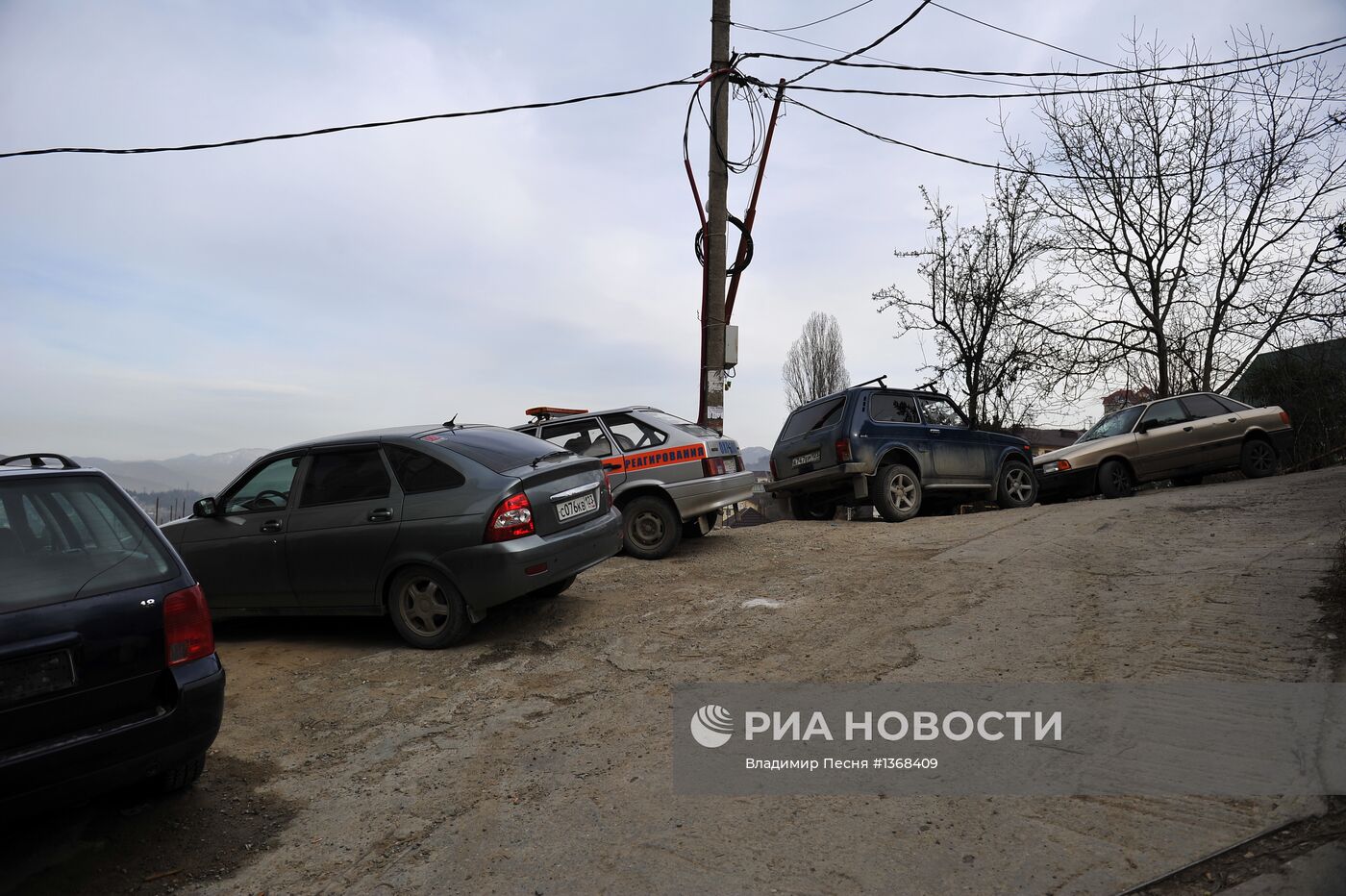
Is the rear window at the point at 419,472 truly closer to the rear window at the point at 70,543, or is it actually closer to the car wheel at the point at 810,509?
the rear window at the point at 70,543

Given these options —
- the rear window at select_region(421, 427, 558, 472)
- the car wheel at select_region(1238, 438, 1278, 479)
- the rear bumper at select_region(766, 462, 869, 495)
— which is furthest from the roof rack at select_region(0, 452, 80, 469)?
the car wheel at select_region(1238, 438, 1278, 479)

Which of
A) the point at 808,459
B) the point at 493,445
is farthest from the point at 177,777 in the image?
the point at 808,459

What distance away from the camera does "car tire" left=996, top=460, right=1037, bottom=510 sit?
11703 millimetres

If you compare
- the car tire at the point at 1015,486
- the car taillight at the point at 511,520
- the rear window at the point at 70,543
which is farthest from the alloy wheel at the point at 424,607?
the car tire at the point at 1015,486

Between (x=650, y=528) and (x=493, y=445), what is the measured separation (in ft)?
8.87

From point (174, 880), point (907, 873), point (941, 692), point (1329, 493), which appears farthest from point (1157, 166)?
point (174, 880)

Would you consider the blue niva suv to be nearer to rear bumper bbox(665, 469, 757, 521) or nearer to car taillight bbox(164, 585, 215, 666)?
rear bumper bbox(665, 469, 757, 521)

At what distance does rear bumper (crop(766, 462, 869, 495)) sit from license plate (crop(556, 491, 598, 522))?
4.49 m

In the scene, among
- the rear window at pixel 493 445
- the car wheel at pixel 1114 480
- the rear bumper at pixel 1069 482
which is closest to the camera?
the rear window at pixel 493 445

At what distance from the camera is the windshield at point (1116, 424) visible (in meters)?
12.6

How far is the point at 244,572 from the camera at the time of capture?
21.0 ft

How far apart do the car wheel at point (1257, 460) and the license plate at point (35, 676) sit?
14.9m

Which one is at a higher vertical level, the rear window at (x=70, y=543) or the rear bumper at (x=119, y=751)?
the rear window at (x=70, y=543)

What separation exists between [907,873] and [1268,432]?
13.5 m
